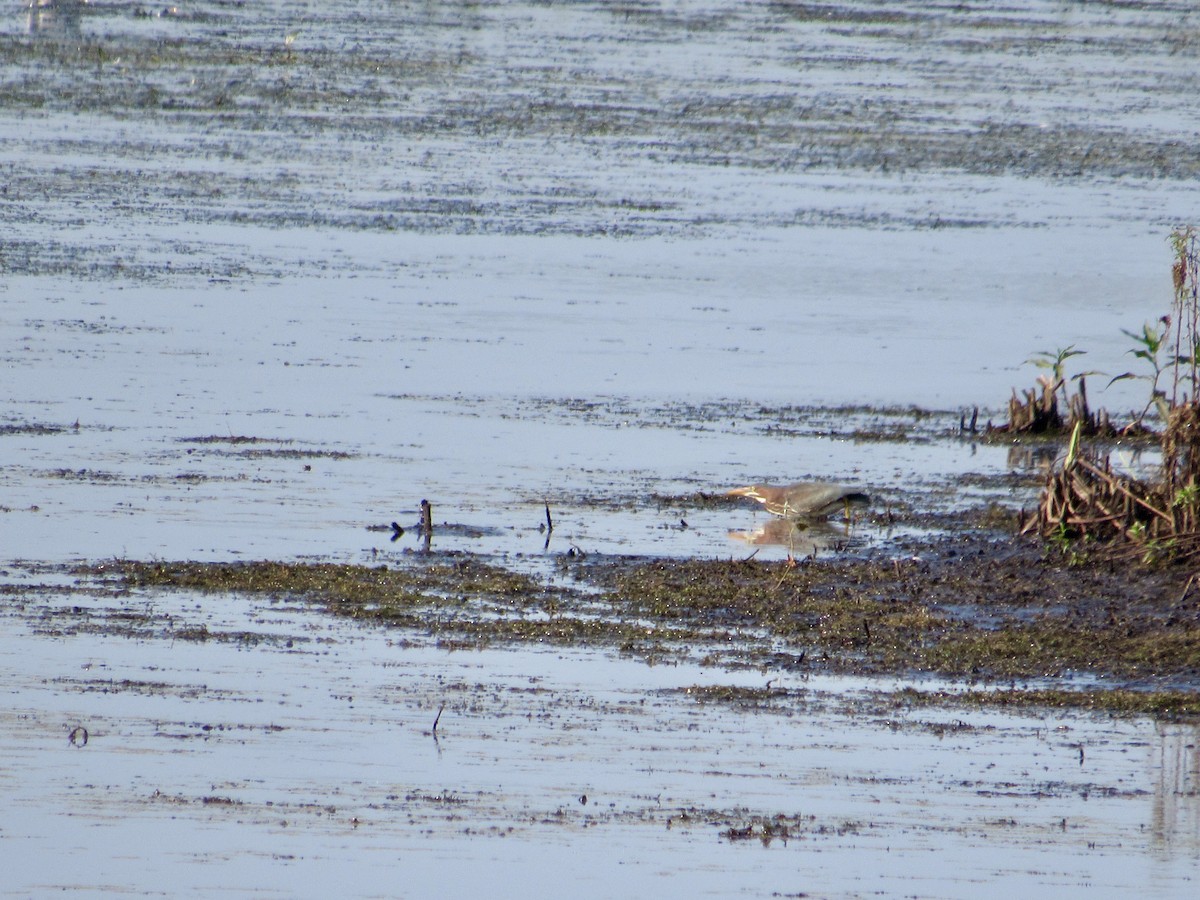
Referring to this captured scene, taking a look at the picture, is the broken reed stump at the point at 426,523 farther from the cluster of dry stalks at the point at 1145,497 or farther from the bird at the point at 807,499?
the cluster of dry stalks at the point at 1145,497

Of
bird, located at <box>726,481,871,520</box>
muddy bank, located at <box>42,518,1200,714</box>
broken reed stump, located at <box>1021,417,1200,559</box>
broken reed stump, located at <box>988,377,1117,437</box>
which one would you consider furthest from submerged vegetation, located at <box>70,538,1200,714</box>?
broken reed stump, located at <box>988,377,1117,437</box>

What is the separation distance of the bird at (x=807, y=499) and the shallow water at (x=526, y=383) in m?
0.12

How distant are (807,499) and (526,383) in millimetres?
3807

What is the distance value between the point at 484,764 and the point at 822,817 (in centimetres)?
98

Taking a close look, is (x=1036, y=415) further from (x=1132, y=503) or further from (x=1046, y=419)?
(x=1132, y=503)

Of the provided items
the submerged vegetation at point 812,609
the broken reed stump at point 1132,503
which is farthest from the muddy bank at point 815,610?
the broken reed stump at point 1132,503

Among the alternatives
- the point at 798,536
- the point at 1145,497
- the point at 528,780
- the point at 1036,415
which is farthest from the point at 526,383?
the point at 528,780

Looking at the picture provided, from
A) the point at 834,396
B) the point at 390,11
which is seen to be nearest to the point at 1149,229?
the point at 834,396

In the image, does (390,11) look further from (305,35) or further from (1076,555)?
(1076,555)

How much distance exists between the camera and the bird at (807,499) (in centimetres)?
1043

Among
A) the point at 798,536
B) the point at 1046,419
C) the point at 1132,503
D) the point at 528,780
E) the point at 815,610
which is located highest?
the point at 1046,419

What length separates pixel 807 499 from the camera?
10.4 meters

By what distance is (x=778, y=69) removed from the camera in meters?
31.5

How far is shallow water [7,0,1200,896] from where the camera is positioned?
640cm
